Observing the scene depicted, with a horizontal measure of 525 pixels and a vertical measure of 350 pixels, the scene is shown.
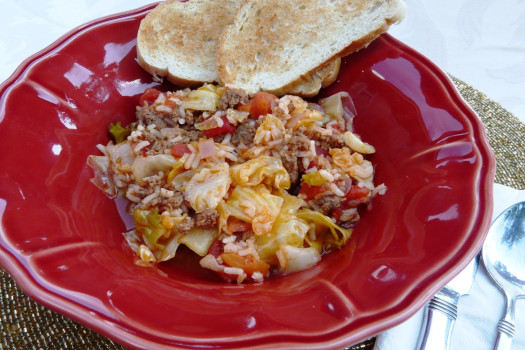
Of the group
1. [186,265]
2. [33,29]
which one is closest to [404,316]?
[186,265]

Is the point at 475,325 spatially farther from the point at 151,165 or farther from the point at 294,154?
the point at 151,165

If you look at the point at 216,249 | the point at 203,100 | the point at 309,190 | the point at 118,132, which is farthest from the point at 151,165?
the point at 309,190

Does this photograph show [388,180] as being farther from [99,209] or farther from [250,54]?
[99,209]

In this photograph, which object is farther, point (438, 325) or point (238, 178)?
point (238, 178)

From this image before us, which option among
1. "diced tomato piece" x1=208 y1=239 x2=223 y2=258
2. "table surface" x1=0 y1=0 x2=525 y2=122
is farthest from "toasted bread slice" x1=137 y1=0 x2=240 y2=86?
"table surface" x1=0 y1=0 x2=525 y2=122

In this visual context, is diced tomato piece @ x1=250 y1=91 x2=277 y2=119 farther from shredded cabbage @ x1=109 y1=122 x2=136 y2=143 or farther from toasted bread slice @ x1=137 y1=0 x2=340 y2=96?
shredded cabbage @ x1=109 y1=122 x2=136 y2=143
